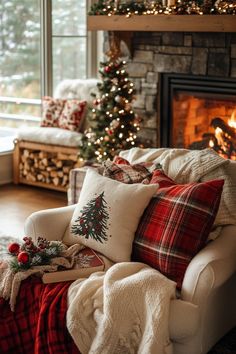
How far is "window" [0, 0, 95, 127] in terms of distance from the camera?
6418mm

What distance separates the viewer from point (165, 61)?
Answer: 18.7 feet

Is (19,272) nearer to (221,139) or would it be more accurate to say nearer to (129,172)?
(129,172)

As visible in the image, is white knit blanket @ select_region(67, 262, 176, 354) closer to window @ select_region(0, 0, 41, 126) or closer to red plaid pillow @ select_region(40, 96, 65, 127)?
red plaid pillow @ select_region(40, 96, 65, 127)

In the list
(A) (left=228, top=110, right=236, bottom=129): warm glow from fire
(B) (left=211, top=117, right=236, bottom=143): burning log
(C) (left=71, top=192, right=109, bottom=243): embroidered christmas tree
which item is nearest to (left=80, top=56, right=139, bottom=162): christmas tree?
(B) (left=211, top=117, right=236, bottom=143): burning log

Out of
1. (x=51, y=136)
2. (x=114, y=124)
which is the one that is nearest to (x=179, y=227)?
(x=114, y=124)

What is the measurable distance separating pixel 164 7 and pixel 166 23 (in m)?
0.17

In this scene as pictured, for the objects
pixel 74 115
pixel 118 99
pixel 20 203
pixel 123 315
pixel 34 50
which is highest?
pixel 34 50

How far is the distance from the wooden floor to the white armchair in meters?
2.16

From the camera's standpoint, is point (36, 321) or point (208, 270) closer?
point (208, 270)

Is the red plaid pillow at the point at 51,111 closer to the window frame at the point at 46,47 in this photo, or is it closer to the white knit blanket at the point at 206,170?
the window frame at the point at 46,47

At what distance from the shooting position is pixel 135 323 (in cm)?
268

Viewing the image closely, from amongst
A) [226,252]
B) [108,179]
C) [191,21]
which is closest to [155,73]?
[191,21]

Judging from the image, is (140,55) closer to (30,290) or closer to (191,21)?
(191,21)

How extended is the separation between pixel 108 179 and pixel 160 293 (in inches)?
29.8
